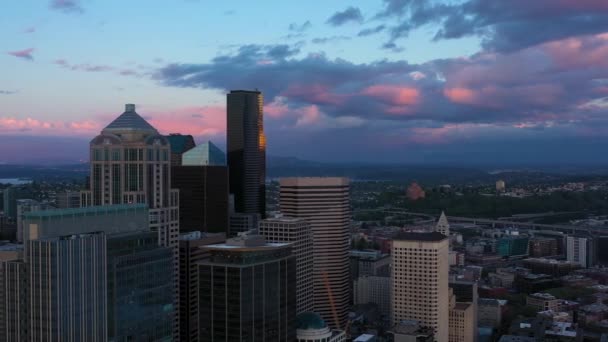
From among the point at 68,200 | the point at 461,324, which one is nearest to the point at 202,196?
the point at 68,200

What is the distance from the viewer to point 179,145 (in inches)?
3915

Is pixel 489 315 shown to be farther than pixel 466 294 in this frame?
Yes

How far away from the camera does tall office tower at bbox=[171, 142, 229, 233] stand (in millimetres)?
82125

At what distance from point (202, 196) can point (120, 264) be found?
146ft

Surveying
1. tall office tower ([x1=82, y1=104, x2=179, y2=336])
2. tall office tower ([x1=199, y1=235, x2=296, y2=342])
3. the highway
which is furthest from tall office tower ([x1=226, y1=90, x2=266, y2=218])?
the highway

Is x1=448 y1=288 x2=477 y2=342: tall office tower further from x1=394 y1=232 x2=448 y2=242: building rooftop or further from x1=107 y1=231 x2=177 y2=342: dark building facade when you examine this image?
x1=107 y1=231 x2=177 y2=342: dark building facade

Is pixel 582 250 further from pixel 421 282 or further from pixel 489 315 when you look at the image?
pixel 421 282

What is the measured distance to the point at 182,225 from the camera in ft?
264

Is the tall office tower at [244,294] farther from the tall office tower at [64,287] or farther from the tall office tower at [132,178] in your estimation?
the tall office tower at [64,287]

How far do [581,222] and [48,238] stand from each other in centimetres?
14524

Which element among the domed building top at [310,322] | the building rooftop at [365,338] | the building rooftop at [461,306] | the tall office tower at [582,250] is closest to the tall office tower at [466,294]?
the building rooftop at [461,306]

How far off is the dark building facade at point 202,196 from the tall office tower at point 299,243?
2112cm

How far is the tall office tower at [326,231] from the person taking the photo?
70688 millimetres

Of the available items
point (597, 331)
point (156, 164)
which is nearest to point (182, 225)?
point (156, 164)
